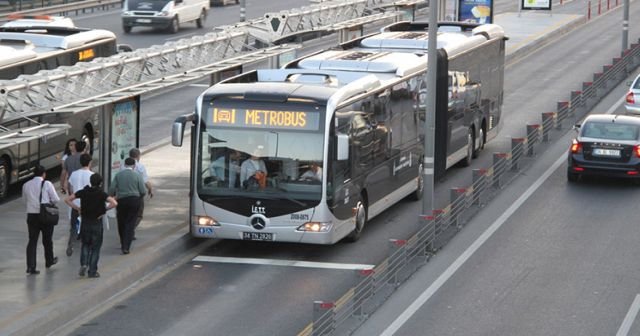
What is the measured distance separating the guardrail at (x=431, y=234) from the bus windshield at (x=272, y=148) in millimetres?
1754

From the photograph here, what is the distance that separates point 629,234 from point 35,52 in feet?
43.9

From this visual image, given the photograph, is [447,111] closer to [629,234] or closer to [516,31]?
[629,234]

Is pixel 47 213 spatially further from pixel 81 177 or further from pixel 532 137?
pixel 532 137

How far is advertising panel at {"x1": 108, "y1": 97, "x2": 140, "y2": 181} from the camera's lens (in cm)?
2497

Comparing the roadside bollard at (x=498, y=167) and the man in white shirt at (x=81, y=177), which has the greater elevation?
the man in white shirt at (x=81, y=177)

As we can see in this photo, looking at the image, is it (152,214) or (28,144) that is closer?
(152,214)

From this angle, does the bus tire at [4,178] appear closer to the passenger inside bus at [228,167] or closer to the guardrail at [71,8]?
A: the passenger inside bus at [228,167]

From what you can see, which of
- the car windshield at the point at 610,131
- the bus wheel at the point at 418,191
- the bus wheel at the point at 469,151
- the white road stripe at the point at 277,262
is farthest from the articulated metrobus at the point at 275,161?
the bus wheel at the point at 469,151

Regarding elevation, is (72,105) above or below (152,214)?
above

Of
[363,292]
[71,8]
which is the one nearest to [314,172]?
[363,292]

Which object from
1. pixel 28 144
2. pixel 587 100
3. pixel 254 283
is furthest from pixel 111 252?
pixel 587 100

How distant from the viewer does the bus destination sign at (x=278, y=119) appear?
73.0ft

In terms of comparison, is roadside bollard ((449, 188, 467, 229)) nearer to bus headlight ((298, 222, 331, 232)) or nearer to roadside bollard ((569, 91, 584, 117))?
bus headlight ((298, 222, 331, 232))

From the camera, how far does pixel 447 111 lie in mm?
29047
